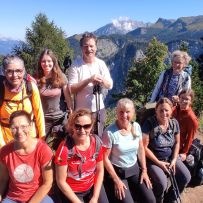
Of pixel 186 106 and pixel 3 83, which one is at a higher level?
pixel 3 83

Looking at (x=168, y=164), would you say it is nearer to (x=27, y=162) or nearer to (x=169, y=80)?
(x=169, y=80)

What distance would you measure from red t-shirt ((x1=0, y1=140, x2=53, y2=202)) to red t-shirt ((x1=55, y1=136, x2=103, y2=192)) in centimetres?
20

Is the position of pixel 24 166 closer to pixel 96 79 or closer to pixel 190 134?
pixel 96 79

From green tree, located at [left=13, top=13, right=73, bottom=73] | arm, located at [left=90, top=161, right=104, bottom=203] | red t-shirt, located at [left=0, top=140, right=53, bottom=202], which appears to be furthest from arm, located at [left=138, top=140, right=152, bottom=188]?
green tree, located at [left=13, top=13, right=73, bottom=73]

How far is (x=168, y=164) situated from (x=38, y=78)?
2.60 m

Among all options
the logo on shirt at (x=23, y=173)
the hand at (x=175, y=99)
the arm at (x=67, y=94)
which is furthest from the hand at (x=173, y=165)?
the logo on shirt at (x=23, y=173)

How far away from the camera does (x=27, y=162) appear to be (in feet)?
12.6

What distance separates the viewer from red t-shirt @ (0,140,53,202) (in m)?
3.82

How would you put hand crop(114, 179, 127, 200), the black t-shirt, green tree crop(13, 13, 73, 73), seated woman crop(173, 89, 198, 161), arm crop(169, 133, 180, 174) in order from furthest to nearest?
green tree crop(13, 13, 73, 73) < seated woman crop(173, 89, 198, 161) < arm crop(169, 133, 180, 174) < the black t-shirt < hand crop(114, 179, 127, 200)

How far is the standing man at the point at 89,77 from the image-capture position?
5.09 metres

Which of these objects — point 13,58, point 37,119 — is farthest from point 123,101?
point 13,58

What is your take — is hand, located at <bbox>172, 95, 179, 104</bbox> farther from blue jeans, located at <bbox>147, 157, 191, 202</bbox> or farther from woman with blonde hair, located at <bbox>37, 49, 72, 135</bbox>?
woman with blonde hair, located at <bbox>37, 49, 72, 135</bbox>

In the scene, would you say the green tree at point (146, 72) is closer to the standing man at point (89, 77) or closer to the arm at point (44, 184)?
the standing man at point (89, 77)

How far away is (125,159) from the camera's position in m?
4.93
